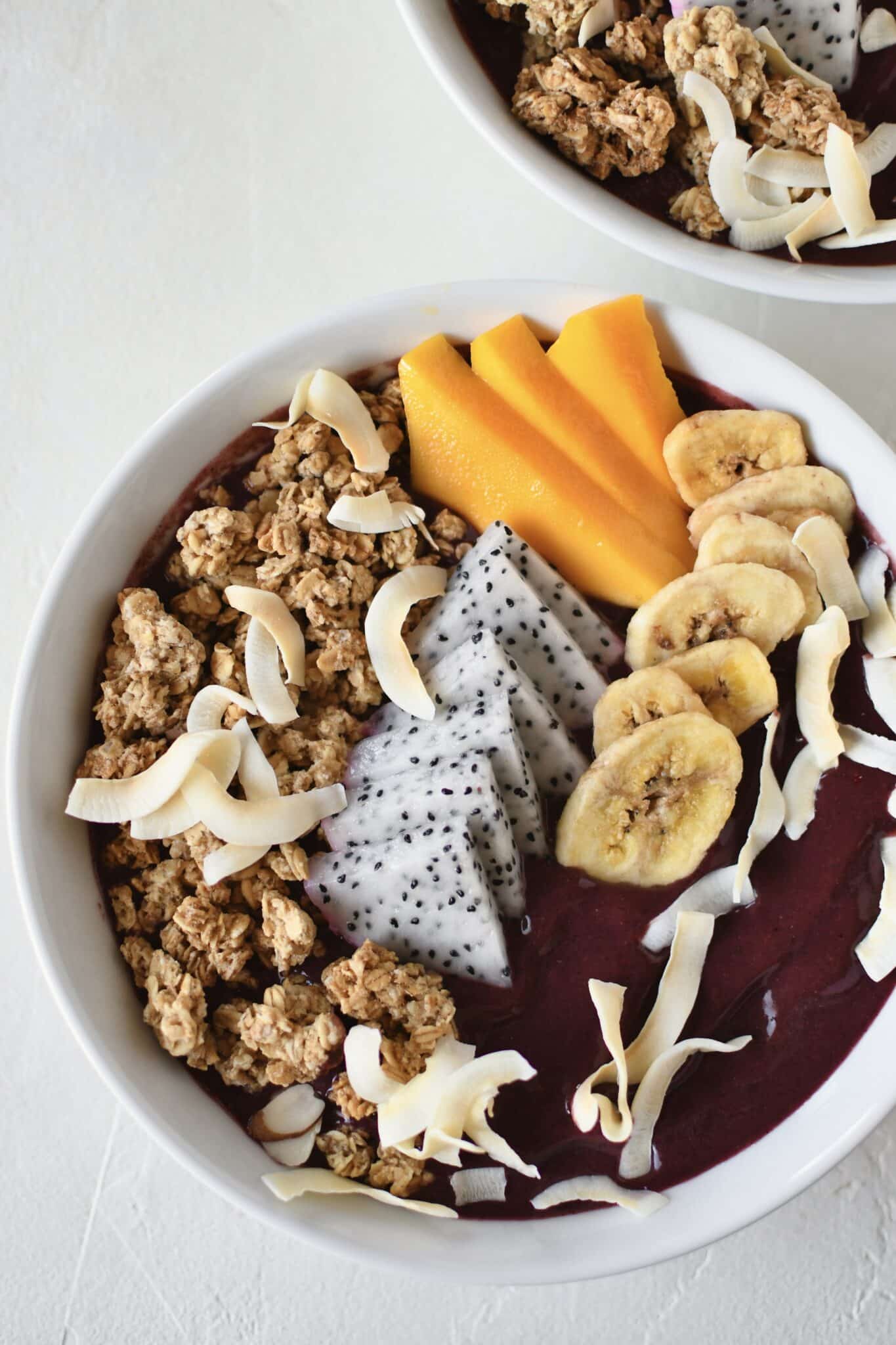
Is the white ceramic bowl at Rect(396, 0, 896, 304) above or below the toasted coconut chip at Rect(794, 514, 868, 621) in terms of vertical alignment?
above

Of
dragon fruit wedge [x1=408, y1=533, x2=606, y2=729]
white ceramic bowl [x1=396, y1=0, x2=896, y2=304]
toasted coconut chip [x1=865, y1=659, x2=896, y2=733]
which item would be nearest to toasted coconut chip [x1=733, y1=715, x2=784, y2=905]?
toasted coconut chip [x1=865, y1=659, x2=896, y2=733]

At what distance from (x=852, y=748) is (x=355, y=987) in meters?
0.82

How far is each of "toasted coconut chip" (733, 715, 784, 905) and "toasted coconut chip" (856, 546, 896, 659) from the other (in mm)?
197

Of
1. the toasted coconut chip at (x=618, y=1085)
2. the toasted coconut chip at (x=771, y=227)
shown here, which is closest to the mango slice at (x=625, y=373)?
the toasted coconut chip at (x=771, y=227)

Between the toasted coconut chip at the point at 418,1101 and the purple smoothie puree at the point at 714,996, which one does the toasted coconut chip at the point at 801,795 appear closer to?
the purple smoothie puree at the point at 714,996

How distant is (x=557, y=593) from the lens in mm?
2021

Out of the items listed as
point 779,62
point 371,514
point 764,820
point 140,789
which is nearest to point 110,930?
point 140,789

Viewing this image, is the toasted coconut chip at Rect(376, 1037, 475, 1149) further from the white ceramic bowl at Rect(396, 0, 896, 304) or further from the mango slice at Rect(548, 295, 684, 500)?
the white ceramic bowl at Rect(396, 0, 896, 304)

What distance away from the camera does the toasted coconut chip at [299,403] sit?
1.97 meters

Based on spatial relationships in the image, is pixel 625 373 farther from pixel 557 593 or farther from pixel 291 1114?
pixel 291 1114

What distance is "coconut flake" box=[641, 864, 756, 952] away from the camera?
1.93 m

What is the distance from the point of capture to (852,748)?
6.40 feet

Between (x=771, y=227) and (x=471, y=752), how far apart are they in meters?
0.95

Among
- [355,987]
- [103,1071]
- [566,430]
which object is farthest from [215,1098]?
[566,430]
